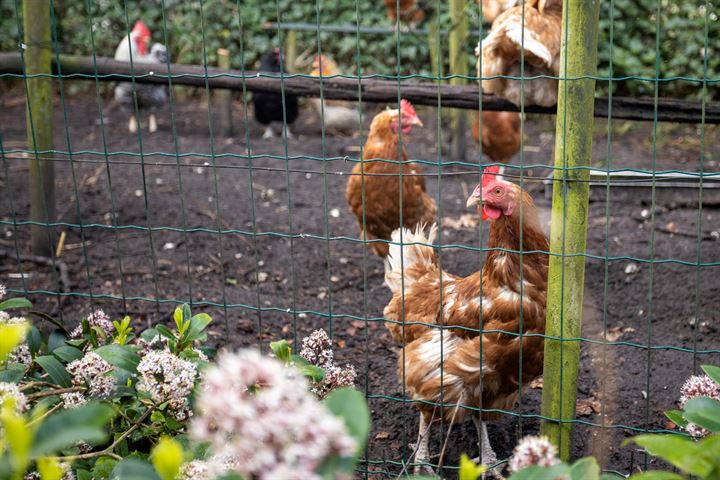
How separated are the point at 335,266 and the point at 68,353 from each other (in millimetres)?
3009

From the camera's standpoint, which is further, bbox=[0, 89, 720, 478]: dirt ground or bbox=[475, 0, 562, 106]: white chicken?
bbox=[475, 0, 562, 106]: white chicken

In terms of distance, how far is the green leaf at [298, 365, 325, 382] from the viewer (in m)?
2.40

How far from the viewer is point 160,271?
203 inches

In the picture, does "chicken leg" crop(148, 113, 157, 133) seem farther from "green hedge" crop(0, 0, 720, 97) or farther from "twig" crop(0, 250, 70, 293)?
"twig" crop(0, 250, 70, 293)

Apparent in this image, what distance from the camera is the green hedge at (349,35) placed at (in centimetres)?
978

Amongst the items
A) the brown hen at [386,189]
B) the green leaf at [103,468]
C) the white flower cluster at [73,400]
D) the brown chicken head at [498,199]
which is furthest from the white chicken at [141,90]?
the green leaf at [103,468]

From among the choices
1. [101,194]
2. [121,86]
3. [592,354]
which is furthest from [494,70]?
[121,86]

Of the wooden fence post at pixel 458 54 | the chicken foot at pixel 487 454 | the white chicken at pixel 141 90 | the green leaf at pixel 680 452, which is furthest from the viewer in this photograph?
the white chicken at pixel 141 90

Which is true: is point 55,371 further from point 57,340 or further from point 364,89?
point 364,89

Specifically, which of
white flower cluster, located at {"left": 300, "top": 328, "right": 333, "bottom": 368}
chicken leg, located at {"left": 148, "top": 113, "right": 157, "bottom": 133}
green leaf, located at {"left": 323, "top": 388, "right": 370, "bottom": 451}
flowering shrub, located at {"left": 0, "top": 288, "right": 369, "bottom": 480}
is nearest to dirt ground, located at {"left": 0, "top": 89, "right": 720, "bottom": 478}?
white flower cluster, located at {"left": 300, "top": 328, "right": 333, "bottom": 368}

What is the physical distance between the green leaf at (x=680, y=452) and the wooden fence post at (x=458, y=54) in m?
5.65

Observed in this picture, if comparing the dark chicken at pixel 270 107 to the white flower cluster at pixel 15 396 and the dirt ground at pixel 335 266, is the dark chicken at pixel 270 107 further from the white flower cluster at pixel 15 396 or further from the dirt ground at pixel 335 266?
the white flower cluster at pixel 15 396

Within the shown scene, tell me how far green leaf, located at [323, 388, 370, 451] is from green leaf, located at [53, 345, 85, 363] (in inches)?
66.7

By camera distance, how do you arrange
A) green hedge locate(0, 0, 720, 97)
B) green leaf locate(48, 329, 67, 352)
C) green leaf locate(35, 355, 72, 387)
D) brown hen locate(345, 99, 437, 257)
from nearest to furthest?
green leaf locate(35, 355, 72, 387) < green leaf locate(48, 329, 67, 352) < brown hen locate(345, 99, 437, 257) < green hedge locate(0, 0, 720, 97)
